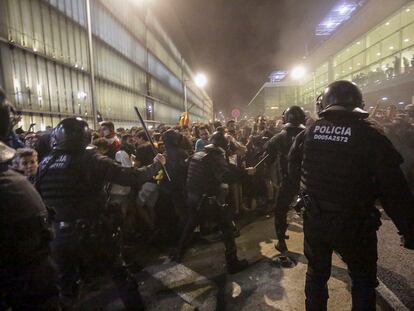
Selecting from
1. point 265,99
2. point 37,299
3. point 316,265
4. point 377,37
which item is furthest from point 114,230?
point 265,99

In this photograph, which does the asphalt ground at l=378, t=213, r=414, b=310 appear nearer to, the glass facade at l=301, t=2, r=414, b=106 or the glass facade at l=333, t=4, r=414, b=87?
the glass facade at l=301, t=2, r=414, b=106

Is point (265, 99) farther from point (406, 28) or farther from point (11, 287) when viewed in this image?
point (11, 287)

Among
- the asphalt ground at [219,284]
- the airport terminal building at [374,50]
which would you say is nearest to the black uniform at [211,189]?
the asphalt ground at [219,284]

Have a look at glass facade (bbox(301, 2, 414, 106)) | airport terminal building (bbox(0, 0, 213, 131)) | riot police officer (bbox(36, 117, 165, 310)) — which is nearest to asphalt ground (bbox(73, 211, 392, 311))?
riot police officer (bbox(36, 117, 165, 310))

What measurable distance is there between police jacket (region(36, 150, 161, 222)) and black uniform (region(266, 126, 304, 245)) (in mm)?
2383

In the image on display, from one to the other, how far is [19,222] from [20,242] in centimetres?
12

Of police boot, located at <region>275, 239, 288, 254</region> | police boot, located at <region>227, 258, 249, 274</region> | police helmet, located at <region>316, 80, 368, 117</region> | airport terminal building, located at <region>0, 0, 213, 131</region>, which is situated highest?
airport terminal building, located at <region>0, 0, 213, 131</region>

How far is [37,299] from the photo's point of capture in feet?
6.35

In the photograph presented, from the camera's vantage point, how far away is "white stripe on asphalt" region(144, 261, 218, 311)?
369 centimetres

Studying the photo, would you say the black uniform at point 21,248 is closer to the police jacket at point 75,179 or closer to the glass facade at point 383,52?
the police jacket at point 75,179

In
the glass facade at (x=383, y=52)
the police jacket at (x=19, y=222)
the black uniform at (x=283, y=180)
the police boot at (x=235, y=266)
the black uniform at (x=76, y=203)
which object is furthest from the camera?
the glass facade at (x=383, y=52)

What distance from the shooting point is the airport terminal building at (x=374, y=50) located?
16656mm

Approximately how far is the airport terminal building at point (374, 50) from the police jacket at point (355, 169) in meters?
8.00

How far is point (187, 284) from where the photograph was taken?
162 inches
